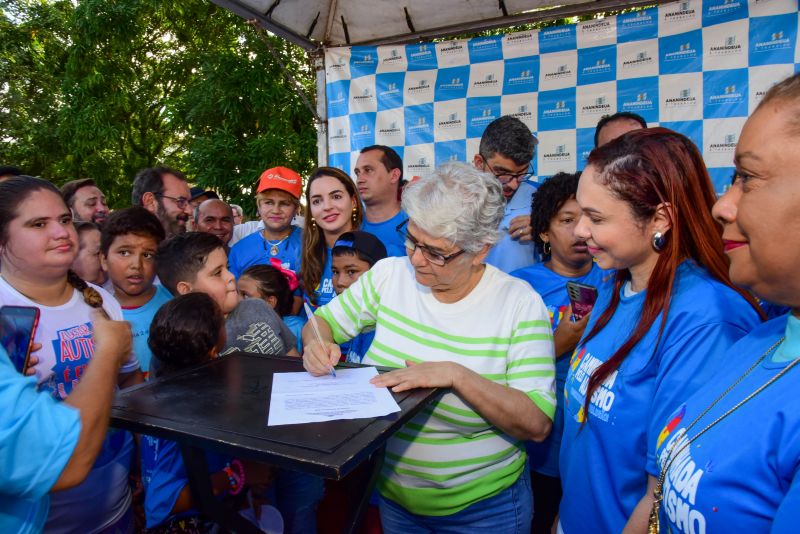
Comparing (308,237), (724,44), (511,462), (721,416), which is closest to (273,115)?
(308,237)

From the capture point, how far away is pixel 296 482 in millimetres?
2455

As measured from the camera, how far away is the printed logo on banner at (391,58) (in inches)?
207

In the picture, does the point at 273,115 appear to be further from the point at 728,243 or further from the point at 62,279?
the point at 728,243

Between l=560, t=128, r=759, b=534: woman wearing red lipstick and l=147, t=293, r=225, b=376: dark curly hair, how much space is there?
1.32 metres

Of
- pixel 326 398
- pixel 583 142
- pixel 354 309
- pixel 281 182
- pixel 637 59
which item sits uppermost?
pixel 637 59

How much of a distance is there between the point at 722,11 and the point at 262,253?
4.07 meters

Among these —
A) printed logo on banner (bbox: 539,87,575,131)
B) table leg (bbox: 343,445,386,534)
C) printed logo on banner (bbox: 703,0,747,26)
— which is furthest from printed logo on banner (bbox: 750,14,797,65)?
table leg (bbox: 343,445,386,534)

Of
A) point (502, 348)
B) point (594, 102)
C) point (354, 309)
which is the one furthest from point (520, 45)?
point (502, 348)

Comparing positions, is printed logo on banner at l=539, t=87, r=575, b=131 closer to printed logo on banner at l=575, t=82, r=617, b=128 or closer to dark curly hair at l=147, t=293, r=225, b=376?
printed logo on banner at l=575, t=82, r=617, b=128

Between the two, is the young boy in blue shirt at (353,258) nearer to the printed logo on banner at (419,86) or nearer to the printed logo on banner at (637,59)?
the printed logo on banner at (419,86)

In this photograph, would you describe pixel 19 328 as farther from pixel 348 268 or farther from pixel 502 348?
pixel 348 268

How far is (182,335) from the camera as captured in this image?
1.82 meters

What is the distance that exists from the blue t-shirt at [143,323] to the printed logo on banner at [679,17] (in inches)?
173

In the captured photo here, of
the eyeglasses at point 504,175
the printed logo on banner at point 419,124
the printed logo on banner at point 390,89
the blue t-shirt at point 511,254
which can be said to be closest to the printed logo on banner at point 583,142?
the printed logo on banner at point 419,124
